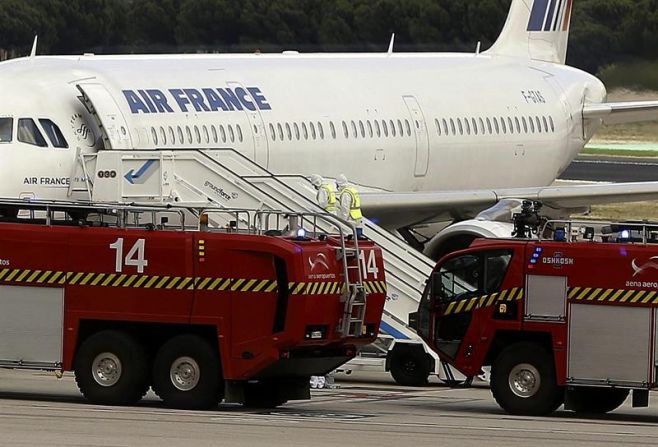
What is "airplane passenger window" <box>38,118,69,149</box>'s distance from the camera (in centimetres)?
2712

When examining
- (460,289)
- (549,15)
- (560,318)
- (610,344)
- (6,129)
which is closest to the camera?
(610,344)

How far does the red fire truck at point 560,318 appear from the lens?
73.4 feet

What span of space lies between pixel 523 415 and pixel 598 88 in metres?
21.9

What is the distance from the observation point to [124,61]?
31.0 metres

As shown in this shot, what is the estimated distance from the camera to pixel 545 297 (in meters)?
22.8

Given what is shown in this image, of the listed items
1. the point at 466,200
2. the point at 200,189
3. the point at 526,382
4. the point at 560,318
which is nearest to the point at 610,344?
the point at 560,318

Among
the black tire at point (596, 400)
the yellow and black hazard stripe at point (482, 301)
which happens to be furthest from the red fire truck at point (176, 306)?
the black tire at point (596, 400)

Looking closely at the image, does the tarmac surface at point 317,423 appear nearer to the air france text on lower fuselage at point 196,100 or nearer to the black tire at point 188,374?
the black tire at point 188,374

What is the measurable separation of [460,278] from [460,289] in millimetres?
158

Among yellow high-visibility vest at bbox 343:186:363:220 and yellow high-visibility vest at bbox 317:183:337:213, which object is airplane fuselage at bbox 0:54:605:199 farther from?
yellow high-visibility vest at bbox 343:186:363:220

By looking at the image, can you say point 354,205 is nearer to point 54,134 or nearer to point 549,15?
point 54,134

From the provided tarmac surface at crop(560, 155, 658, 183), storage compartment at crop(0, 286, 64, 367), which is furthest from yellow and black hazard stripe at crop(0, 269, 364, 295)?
tarmac surface at crop(560, 155, 658, 183)

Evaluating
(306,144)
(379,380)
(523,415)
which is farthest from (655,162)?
(523,415)

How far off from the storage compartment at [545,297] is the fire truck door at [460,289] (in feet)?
1.61
